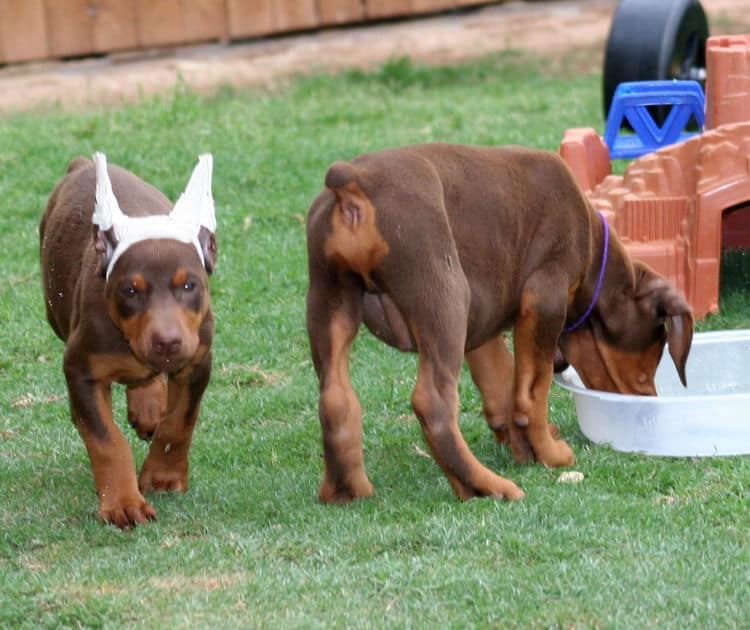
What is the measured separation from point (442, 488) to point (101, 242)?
1507 millimetres

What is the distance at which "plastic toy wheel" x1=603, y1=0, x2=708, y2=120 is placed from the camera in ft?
34.1

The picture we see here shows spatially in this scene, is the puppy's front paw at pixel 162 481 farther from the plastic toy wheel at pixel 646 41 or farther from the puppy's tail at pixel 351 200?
the plastic toy wheel at pixel 646 41

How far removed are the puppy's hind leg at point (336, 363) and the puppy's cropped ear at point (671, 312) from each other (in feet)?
4.40

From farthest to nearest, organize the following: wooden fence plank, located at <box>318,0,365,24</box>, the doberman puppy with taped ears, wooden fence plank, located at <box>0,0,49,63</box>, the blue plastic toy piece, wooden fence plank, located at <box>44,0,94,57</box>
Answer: wooden fence plank, located at <box>318,0,365,24</box> → wooden fence plank, located at <box>44,0,94,57</box> → wooden fence plank, located at <box>0,0,49,63</box> → the blue plastic toy piece → the doberman puppy with taped ears

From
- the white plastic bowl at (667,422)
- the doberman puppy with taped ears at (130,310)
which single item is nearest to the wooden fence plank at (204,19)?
the doberman puppy with taped ears at (130,310)

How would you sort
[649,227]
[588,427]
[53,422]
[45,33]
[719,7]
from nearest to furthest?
[588,427]
[53,422]
[649,227]
[45,33]
[719,7]

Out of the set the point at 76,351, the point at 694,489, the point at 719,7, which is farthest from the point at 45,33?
the point at 694,489

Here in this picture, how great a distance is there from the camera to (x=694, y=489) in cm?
526

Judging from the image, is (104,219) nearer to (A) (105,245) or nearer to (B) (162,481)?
(A) (105,245)

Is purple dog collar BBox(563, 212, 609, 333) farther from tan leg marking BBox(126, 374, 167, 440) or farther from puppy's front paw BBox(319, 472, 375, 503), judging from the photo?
tan leg marking BBox(126, 374, 167, 440)

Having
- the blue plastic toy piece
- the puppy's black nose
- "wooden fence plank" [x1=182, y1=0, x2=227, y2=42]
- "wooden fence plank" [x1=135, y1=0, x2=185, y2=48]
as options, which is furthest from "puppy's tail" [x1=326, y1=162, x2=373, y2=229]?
"wooden fence plank" [x1=182, y1=0, x2=227, y2=42]

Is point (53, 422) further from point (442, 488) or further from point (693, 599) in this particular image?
point (693, 599)

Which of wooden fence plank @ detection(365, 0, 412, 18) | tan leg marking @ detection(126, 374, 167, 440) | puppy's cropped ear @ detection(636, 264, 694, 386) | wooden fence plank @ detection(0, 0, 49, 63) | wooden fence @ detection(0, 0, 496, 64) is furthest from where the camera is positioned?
wooden fence plank @ detection(365, 0, 412, 18)

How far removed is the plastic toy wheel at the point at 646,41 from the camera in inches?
409
